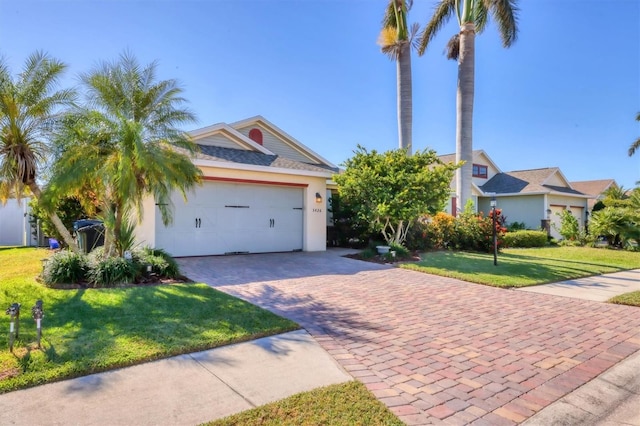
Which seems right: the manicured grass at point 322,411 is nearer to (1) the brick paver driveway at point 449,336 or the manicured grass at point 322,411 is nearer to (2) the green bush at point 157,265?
(1) the brick paver driveway at point 449,336

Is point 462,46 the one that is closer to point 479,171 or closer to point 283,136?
point 283,136

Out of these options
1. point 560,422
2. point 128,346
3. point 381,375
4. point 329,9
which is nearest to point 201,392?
point 128,346

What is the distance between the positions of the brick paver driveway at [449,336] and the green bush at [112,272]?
145cm

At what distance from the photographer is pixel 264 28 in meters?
12.4

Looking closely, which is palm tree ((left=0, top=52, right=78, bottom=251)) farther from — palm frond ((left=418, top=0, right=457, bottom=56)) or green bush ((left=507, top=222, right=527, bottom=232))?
green bush ((left=507, top=222, right=527, bottom=232))

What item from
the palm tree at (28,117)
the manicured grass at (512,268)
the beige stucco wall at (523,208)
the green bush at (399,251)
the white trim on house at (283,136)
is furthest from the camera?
the beige stucco wall at (523,208)

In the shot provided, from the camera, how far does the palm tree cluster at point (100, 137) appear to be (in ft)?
24.7

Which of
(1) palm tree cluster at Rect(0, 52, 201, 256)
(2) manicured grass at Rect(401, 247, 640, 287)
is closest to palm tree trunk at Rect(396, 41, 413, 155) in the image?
(2) manicured grass at Rect(401, 247, 640, 287)

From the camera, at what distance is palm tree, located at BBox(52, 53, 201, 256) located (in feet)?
24.6

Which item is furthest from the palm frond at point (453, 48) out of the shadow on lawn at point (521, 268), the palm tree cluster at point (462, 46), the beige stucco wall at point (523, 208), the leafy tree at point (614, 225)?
the shadow on lawn at point (521, 268)

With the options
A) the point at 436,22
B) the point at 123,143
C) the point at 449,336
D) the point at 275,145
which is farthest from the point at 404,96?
the point at 449,336

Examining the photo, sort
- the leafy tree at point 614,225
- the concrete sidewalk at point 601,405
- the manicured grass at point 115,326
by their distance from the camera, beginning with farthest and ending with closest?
the leafy tree at point 614,225
the manicured grass at point 115,326
the concrete sidewalk at point 601,405

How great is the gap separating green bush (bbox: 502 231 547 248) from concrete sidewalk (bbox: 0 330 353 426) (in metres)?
18.2

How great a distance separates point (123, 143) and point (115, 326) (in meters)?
4.18
